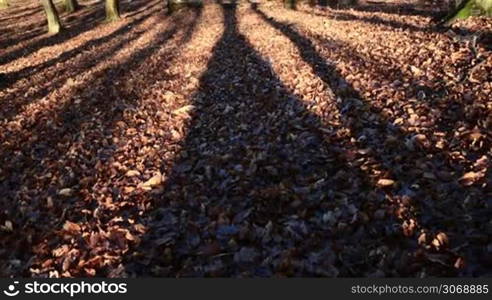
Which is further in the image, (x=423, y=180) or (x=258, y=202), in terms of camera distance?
(x=258, y=202)

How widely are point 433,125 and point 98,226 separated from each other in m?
4.54

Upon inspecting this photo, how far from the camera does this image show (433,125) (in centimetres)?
697

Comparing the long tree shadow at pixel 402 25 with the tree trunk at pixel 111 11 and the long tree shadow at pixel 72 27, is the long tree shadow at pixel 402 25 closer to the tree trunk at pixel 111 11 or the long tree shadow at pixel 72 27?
the tree trunk at pixel 111 11

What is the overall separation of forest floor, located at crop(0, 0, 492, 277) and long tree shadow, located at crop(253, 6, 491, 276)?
2 centimetres

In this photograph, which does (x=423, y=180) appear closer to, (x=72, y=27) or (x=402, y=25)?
(x=402, y=25)

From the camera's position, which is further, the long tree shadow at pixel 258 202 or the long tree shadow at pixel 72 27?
the long tree shadow at pixel 72 27

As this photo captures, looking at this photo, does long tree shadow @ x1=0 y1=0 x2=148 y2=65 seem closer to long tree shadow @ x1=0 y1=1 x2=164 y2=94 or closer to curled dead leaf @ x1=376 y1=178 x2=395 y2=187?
long tree shadow @ x1=0 y1=1 x2=164 y2=94

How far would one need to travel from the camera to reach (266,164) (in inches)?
278

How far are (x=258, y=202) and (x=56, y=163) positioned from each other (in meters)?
3.74

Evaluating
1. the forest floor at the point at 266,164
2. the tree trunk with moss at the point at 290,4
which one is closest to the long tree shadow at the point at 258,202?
the forest floor at the point at 266,164

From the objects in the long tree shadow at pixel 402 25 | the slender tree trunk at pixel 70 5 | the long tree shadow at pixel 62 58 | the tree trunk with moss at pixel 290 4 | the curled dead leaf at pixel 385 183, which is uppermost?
the slender tree trunk at pixel 70 5

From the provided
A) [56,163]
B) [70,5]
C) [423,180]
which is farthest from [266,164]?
[70,5]

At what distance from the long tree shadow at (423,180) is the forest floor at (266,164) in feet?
0.06

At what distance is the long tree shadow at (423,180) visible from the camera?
465 cm
